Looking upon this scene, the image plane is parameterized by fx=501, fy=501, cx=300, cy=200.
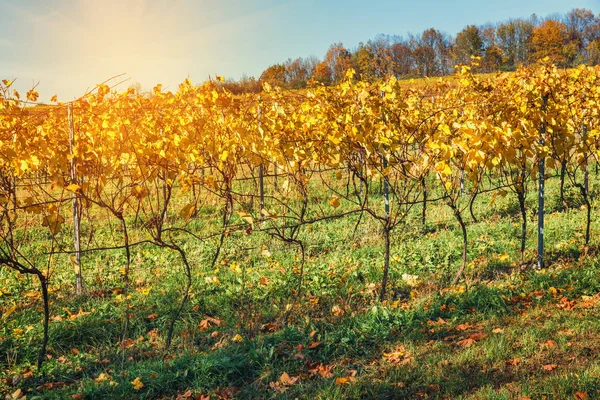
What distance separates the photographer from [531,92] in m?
5.43

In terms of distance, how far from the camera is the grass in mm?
3404

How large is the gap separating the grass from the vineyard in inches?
0.8

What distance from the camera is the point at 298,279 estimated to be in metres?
5.47

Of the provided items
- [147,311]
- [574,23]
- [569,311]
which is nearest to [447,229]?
[569,311]

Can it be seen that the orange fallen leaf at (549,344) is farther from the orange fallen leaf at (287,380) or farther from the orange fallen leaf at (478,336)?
the orange fallen leaf at (287,380)

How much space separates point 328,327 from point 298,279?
4.02 ft

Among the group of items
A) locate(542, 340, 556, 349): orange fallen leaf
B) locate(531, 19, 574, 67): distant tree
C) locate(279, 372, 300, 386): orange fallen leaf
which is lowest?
locate(279, 372, 300, 386): orange fallen leaf

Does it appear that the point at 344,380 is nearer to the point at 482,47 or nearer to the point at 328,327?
the point at 328,327

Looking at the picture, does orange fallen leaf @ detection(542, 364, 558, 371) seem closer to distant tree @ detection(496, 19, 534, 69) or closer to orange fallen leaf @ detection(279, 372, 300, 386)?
orange fallen leaf @ detection(279, 372, 300, 386)

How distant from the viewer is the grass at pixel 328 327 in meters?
3.40

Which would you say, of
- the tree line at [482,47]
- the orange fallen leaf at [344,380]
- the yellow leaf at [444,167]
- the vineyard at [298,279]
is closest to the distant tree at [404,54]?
the tree line at [482,47]

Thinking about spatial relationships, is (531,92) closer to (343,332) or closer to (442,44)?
(343,332)

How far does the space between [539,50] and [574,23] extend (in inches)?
1077

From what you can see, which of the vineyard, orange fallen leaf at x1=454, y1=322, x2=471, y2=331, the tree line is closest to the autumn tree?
the tree line
